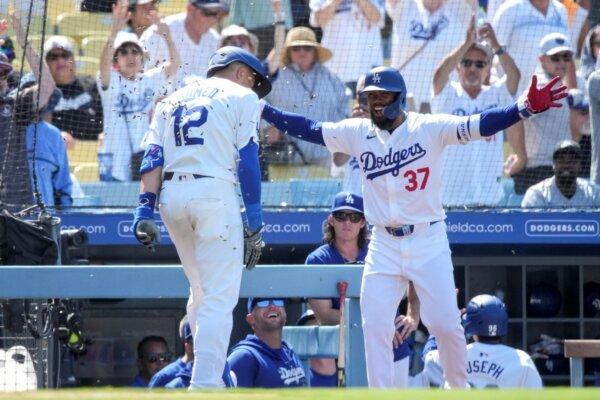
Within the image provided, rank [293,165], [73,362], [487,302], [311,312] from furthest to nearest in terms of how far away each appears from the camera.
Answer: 1. [293,165]
2. [73,362]
3. [311,312]
4. [487,302]

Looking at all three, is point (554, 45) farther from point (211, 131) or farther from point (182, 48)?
point (211, 131)

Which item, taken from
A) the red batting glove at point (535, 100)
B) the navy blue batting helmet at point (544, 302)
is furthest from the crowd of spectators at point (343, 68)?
the red batting glove at point (535, 100)

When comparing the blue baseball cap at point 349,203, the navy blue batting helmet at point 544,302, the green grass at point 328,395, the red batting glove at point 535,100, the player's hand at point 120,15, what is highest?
the player's hand at point 120,15

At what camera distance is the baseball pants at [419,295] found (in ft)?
20.7

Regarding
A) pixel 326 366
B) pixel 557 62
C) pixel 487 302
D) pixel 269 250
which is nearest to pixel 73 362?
pixel 269 250

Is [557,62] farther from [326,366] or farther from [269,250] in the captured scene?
[326,366]

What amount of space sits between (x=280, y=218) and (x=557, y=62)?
8.43ft

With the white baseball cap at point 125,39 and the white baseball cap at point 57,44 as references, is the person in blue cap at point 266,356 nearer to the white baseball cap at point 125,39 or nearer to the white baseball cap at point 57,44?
the white baseball cap at point 125,39

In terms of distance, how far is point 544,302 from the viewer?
1033 centimetres

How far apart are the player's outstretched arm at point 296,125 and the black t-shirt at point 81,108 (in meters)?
3.78

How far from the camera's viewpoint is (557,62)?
10422 mm

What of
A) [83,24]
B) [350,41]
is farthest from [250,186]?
[83,24]

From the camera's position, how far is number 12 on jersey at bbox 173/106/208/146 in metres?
6.16

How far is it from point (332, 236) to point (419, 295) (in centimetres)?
129
